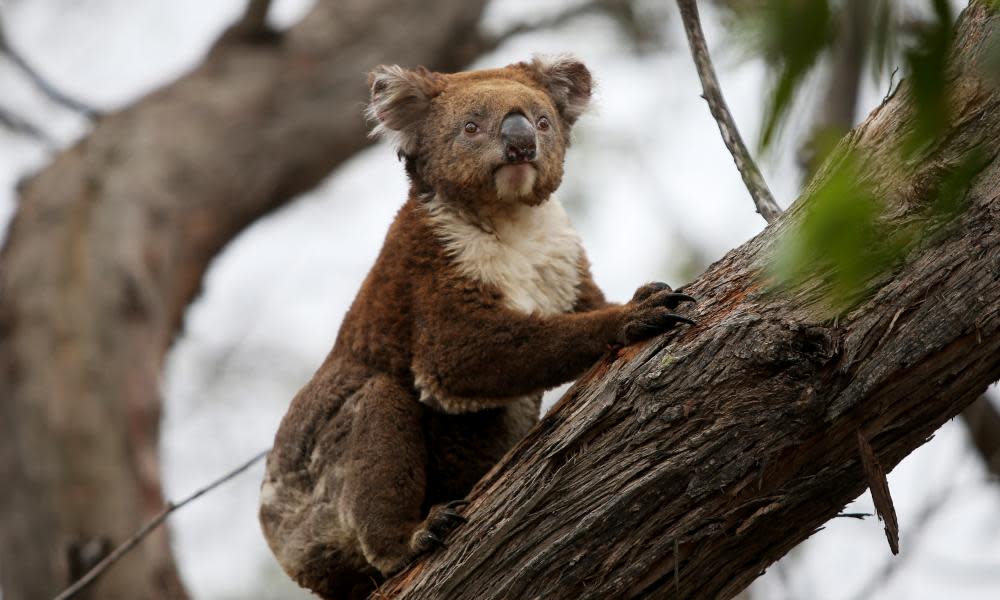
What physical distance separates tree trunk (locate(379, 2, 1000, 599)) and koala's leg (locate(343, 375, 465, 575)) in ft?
2.10

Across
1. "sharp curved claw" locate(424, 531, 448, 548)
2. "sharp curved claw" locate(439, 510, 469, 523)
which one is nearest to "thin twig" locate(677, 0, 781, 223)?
"sharp curved claw" locate(439, 510, 469, 523)

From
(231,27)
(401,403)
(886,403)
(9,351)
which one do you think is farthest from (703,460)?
(231,27)

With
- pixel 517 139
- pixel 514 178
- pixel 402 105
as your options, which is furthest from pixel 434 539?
pixel 402 105

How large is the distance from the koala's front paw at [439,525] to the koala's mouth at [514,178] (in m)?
1.44

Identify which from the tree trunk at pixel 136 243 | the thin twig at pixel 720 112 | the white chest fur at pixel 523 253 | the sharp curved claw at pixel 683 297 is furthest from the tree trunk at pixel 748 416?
the tree trunk at pixel 136 243

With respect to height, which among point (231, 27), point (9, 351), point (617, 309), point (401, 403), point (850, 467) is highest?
point (231, 27)

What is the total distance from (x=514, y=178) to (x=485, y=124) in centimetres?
29

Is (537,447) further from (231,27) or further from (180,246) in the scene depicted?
(231,27)

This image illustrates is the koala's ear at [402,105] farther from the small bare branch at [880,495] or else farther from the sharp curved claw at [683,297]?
the small bare branch at [880,495]

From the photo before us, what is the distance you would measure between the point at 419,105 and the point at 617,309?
69.9 inches

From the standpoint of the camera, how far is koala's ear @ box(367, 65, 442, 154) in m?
5.53

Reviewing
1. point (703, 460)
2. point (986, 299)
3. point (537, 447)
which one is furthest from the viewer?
point (537, 447)

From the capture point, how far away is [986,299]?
3.29m

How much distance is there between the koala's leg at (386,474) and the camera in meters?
4.75
